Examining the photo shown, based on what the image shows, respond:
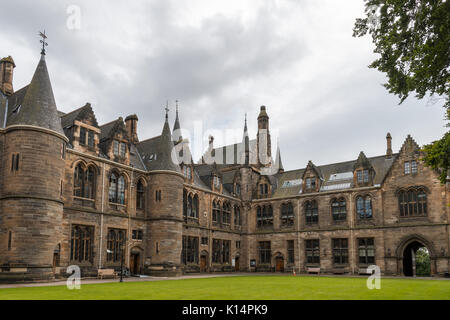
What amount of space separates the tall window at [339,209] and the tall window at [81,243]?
2687 centimetres

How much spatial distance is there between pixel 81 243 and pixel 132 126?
1569 centimetres

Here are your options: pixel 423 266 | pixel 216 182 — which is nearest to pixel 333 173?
pixel 216 182

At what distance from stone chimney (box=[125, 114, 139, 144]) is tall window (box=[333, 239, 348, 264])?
968 inches

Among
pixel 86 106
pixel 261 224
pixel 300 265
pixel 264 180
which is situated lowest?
pixel 300 265

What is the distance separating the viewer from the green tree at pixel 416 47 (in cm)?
1527

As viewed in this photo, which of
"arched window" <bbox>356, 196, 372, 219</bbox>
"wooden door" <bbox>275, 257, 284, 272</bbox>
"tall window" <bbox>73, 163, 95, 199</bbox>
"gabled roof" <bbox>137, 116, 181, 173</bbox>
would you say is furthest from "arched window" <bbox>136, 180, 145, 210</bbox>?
"arched window" <bbox>356, 196, 372, 219</bbox>

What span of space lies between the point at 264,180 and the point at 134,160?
20.6m

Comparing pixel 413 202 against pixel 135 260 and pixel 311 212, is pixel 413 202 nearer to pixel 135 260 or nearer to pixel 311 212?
pixel 311 212

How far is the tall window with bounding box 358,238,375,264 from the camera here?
42.1 meters

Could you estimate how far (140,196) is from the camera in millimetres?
36500

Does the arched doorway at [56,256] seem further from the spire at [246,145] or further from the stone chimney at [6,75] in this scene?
the spire at [246,145]
